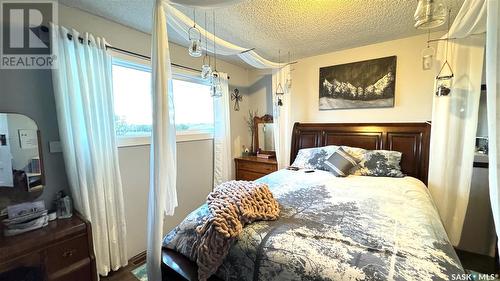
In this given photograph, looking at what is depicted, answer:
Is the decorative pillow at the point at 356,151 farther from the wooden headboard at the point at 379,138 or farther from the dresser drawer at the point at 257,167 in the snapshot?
the dresser drawer at the point at 257,167

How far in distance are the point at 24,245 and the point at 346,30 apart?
10.8ft

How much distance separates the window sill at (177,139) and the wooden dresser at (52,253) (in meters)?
0.78

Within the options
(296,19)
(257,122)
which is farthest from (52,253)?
(257,122)

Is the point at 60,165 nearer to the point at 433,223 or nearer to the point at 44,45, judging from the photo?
the point at 44,45

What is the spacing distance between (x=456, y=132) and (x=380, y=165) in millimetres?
730

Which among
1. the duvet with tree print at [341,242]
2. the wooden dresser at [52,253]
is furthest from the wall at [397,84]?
the wooden dresser at [52,253]

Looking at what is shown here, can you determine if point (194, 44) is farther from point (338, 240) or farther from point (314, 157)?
point (314, 157)

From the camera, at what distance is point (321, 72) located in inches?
124

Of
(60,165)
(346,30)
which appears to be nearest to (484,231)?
(346,30)

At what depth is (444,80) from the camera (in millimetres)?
2096

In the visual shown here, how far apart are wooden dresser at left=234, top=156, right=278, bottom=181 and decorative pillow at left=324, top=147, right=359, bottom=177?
892 millimetres

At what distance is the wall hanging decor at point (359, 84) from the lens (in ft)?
8.89

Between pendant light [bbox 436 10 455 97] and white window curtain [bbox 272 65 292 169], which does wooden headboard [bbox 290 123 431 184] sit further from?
pendant light [bbox 436 10 455 97]

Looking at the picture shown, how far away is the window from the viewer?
2.29m
